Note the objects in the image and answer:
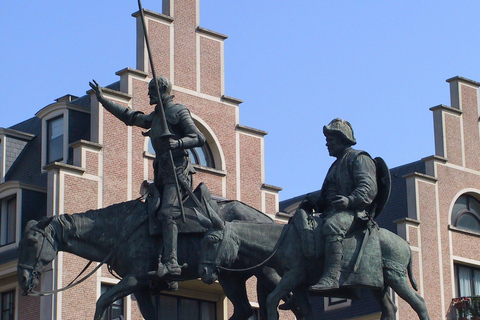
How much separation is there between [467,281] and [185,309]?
10.8 meters

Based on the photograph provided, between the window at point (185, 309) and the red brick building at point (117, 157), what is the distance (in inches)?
1.7

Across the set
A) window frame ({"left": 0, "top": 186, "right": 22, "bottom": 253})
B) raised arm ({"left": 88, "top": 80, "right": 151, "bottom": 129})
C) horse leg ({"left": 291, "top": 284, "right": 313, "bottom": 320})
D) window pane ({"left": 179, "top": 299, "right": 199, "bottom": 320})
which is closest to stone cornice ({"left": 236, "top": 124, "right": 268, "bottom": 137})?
window pane ({"left": 179, "top": 299, "right": 199, "bottom": 320})

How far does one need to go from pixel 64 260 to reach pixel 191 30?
9783 mm

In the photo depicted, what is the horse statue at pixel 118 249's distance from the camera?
65.0 ft

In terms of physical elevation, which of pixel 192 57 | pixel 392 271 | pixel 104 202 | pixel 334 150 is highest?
pixel 192 57

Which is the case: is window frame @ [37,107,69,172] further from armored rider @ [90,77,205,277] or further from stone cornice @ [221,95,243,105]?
armored rider @ [90,77,205,277]

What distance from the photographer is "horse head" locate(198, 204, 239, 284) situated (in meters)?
19.2

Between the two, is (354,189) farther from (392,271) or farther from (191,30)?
(191,30)

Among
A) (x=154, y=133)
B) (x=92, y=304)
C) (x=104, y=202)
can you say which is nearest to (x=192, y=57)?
(x=104, y=202)

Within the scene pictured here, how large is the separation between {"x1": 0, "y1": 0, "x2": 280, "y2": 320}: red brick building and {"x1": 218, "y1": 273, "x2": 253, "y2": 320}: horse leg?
1766cm

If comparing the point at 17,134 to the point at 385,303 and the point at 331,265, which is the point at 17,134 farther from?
the point at 331,265

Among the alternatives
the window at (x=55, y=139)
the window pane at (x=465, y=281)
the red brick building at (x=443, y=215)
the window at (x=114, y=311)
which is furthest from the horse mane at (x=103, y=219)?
the window pane at (x=465, y=281)

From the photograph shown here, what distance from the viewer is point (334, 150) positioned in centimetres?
2041

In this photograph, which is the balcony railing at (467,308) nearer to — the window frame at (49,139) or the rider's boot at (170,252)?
the window frame at (49,139)
